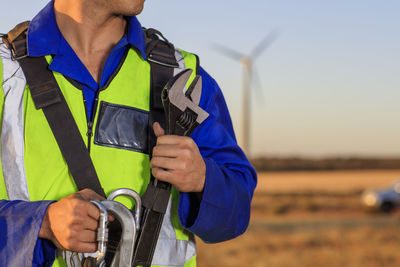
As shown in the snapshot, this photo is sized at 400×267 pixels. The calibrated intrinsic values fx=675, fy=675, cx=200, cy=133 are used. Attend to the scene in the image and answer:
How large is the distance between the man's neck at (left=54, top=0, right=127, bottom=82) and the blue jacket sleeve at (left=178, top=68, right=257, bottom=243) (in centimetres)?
41

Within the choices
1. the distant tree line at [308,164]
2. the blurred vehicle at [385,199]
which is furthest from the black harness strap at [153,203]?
the distant tree line at [308,164]

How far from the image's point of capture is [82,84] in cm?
249

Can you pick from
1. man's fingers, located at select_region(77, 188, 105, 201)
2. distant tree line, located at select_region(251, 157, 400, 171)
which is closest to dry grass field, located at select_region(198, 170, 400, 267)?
man's fingers, located at select_region(77, 188, 105, 201)

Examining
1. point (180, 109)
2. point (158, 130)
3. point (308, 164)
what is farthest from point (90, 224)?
point (308, 164)

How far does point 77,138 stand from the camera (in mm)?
2357

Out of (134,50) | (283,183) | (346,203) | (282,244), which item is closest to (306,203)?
(346,203)

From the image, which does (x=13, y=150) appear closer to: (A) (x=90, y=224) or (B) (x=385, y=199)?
(A) (x=90, y=224)

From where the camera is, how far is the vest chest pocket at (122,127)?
2426 millimetres

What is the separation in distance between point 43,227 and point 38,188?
20cm

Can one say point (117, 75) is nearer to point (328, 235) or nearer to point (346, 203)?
point (328, 235)

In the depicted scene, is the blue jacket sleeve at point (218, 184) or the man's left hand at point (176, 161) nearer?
the man's left hand at point (176, 161)

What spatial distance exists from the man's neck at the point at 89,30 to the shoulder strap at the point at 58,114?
18cm

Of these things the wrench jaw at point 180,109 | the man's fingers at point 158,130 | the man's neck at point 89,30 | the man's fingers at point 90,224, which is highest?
the man's neck at point 89,30

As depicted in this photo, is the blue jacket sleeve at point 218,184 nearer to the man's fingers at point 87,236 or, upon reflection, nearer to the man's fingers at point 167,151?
the man's fingers at point 167,151
